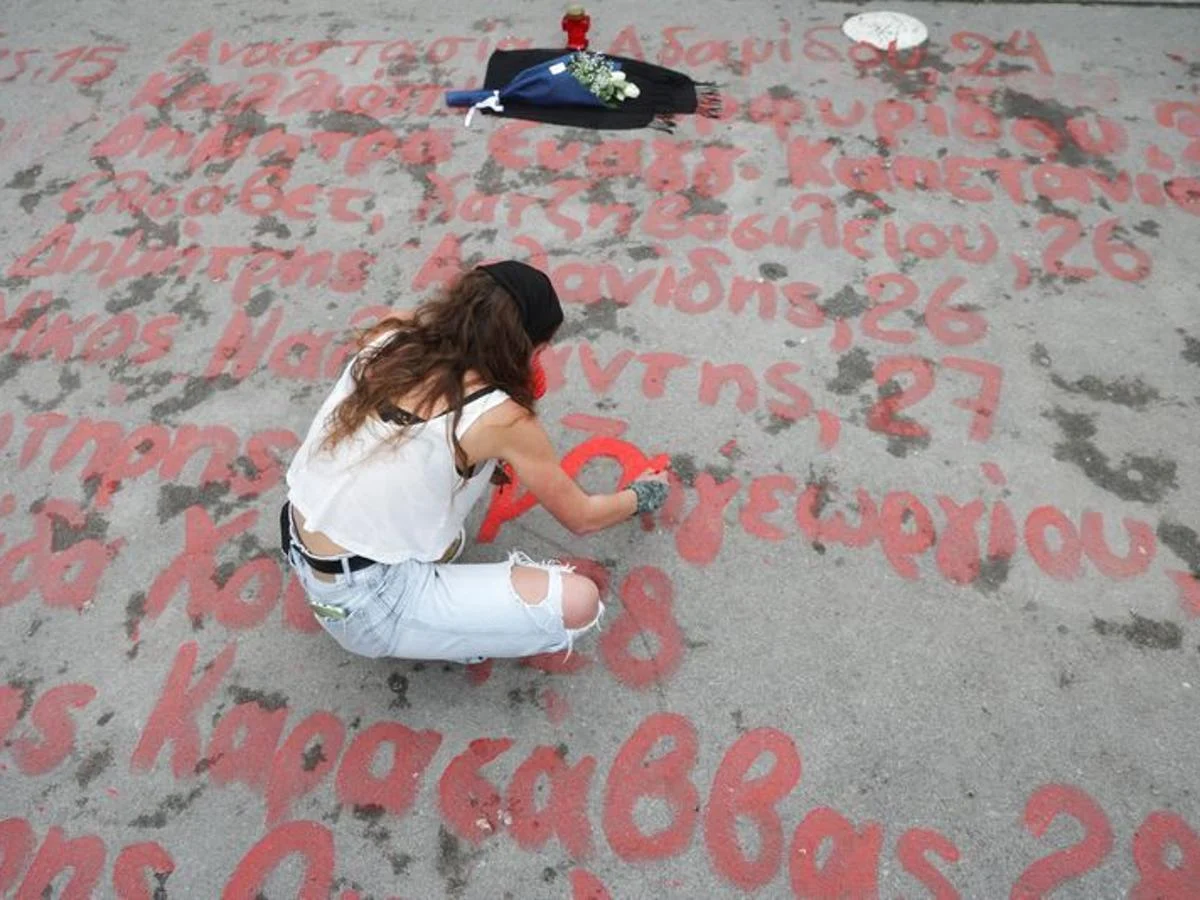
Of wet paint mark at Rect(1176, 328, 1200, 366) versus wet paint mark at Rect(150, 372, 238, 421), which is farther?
wet paint mark at Rect(150, 372, 238, 421)

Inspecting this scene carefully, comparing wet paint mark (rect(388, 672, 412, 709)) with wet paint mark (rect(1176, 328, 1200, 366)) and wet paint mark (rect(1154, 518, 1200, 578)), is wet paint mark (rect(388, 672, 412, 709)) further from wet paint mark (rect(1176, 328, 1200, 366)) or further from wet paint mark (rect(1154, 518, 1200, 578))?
wet paint mark (rect(1176, 328, 1200, 366))

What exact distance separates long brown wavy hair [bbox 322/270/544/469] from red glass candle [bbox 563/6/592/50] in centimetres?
330

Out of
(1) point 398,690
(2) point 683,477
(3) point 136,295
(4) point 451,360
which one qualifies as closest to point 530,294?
(4) point 451,360

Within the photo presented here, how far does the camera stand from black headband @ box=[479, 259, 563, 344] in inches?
70.7

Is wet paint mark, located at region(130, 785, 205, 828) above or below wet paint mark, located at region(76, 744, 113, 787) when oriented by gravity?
below

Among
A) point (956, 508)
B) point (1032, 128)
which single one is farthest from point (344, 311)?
point (1032, 128)

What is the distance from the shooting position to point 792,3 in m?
5.02

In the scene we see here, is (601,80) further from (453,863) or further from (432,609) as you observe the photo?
(453,863)

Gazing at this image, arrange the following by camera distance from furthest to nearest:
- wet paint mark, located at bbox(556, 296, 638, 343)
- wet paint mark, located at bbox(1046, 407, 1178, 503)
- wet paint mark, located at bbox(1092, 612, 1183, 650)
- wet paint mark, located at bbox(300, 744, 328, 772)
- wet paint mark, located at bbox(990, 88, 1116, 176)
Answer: wet paint mark, located at bbox(990, 88, 1116, 176), wet paint mark, located at bbox(556, 296, 638, 343), wet paint mark, located at bbox(1046, 407, 1178, 503), wet paint mark, located at bbox(1092, 612, 1183, 650), wet paint mark, located at bbox(300, 744, 328, 772)

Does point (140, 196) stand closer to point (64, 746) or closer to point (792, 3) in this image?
point (64, 746)

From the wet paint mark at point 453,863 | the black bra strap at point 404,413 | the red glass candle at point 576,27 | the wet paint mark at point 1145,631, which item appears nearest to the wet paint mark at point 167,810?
the wet paint mark at point 453,863

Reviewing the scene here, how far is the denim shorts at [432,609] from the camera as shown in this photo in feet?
6.48

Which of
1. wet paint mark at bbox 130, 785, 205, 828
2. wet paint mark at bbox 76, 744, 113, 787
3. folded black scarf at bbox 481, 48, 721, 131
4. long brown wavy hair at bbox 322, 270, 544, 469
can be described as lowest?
wet paint mark at bbox 130, 785, 205, 828

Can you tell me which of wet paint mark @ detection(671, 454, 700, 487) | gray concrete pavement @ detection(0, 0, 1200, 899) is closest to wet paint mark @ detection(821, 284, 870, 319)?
gray concrete pavement @ detection(0, 0, 1200, 899)
